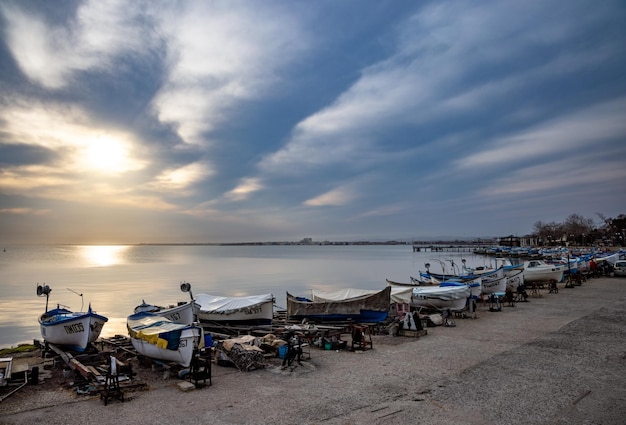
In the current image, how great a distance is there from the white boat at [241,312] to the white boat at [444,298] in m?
10.8

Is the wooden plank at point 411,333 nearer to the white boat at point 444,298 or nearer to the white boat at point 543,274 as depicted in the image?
the white boat at point 444,298

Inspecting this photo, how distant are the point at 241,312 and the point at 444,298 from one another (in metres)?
13.6

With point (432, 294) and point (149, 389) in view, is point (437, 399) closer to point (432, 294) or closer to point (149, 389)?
point (149, 389)

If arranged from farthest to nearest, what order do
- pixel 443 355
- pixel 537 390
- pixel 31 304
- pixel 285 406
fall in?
1. pixel 31 304
2. pixel 443 355
3. pixel 537 390
4. pixel 285 406

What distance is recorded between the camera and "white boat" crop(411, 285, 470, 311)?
27.0 metres

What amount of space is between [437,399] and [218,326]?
15123 millimetres

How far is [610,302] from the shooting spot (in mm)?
28719

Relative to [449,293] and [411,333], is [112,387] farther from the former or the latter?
[449,293]

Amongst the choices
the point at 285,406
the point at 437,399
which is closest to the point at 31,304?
the point at 285,406

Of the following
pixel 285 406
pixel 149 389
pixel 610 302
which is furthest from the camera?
pixel 610 302

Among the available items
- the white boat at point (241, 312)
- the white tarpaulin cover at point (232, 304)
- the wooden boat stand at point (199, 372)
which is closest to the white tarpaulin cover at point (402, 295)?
the white tarpaulin cover at point (232, 304)

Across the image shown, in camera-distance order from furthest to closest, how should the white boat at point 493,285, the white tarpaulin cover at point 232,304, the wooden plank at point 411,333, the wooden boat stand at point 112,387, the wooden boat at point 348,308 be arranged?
1. the white boat at point 493,285
2. the wooden boat at point 348,308
3. the white tarpaulin cover at point 232,304
4. the wooden plank at point 411,333
5. the wooden boat stand at point 112,387

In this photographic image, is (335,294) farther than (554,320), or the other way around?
(335,294)

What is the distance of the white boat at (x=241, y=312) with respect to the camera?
914 inches
